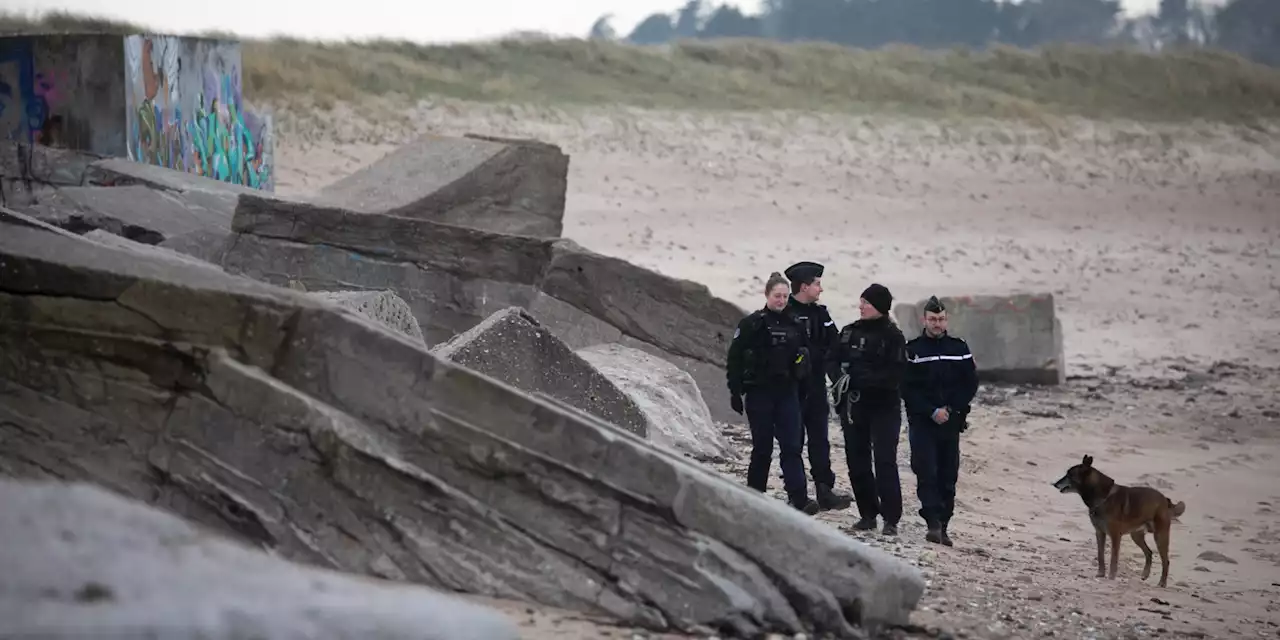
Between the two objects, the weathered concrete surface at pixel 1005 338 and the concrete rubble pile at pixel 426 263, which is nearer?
the concrete rubble pile at pixel 426 263

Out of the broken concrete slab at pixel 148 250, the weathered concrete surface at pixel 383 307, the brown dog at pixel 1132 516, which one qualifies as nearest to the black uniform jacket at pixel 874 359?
the brown dog at pixel 1132 516

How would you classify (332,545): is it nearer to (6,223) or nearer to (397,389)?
(397,389)

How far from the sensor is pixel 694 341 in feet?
35.6

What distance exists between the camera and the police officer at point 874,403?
7.84m

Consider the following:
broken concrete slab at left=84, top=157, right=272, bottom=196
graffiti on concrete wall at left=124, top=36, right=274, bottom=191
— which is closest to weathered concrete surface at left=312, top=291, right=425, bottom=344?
broken concrete slab at left=84, top=157, right=272, bottom=196

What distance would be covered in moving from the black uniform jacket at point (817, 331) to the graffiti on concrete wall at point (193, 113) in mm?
7816

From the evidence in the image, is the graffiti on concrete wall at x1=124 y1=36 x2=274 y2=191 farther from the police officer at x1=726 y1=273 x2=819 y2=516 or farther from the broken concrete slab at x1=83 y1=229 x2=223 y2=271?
the police officer at x1=726 y1=273 x2=819 y2=516

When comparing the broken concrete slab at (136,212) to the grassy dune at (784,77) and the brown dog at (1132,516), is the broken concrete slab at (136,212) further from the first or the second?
the grassy dune at (784,77)

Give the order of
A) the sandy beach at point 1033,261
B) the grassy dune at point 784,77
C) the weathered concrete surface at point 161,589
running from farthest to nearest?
the grassy dune at point 784,77, the sandy beach at point 1033,261, the weathered concrete surface at point 161,589

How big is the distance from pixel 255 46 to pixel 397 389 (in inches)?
1104

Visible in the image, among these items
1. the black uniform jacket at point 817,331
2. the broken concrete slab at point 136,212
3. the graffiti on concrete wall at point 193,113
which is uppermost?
the graffiti on concrete wall at point 193,113

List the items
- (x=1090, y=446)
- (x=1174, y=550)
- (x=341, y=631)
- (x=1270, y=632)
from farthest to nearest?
(x=1090, y=446) < (x=1174, y=550) < (x=1270, y=632) < (x=341, y=631)

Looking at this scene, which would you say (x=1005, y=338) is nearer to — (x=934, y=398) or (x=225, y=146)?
(x=934, y=398)

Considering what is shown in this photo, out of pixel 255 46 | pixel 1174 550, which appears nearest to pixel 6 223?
pixel 1174 550
